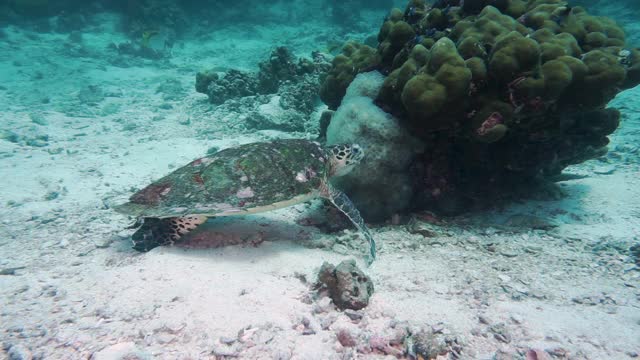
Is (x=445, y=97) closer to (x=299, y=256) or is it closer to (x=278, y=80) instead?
(x=299, y=256)

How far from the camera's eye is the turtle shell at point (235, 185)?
3920 millimetres

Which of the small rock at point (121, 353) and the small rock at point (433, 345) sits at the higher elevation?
the small rock at point (433, 345)

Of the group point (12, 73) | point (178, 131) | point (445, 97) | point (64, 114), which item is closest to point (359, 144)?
point (445, 97)

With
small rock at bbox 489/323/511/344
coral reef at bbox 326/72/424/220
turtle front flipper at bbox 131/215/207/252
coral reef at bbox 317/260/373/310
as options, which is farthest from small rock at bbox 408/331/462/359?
turtle front flipper at bbox 131/215/207/252

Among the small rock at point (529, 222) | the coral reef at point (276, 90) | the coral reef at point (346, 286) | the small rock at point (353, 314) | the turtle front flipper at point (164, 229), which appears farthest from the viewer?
the coral reef at point (276, 90)

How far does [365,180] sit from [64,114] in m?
10.5

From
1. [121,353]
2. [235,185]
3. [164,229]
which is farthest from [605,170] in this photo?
[121,353]

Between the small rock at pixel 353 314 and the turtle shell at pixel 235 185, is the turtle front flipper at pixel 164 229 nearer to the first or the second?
the turtle shell at pixel 235 185

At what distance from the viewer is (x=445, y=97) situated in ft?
13.7

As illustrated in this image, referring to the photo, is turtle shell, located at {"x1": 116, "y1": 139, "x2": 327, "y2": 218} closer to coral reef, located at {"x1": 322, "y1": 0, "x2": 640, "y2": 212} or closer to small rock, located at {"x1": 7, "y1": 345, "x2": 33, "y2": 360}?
small rock, located at {"x1": 7, "y1": 345, "x2": 33, "y2": 360}

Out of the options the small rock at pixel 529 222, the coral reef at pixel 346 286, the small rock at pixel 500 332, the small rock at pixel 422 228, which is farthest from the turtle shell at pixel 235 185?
the small rock at pixel 529 222

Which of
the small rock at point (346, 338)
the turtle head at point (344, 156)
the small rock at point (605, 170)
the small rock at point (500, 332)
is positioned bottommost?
the small rock at point (346, 338)

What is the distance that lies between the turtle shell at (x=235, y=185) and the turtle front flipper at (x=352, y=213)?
0.26 m

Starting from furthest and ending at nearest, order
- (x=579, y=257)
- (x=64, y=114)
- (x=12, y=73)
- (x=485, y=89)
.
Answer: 1. (x=12, y=73)
2. (x=64, y=114)
3. (x=485, y=89)
4. (x=579, y=257)
